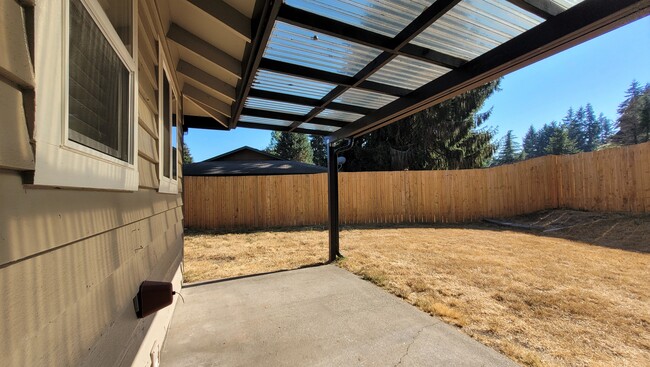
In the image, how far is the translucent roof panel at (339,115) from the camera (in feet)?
15.1

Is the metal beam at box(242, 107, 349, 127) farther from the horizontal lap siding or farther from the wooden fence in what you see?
the wooden fence

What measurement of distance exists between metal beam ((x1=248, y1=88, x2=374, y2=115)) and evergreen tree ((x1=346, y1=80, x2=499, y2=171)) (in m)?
12.1

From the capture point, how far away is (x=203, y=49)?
2.95 metres

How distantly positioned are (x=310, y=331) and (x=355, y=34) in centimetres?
266

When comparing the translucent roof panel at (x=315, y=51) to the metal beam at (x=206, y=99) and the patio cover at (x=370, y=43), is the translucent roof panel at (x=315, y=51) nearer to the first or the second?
the patio cover at (x=370, y=43)

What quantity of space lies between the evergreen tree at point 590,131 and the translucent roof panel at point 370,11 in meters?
73.3

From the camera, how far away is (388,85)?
3555 mm

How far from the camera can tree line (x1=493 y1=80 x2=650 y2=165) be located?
115ft

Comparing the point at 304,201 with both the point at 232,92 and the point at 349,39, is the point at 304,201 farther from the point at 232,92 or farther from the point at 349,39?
the point at 349,39

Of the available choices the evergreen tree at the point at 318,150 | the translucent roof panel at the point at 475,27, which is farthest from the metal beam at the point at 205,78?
the evergreen tree at the point at 318,150

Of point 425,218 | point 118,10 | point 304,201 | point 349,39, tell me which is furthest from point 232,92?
point 425,218

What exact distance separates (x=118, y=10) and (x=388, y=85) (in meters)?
2.75

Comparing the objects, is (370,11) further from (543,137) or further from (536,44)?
(543,137)

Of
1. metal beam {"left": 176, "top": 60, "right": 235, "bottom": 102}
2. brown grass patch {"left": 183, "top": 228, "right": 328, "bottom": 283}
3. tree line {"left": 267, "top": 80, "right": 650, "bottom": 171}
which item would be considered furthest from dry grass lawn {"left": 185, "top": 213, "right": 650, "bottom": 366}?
tree line {"left": 267, "top": 80, "right": 650, "bottom": 171}
